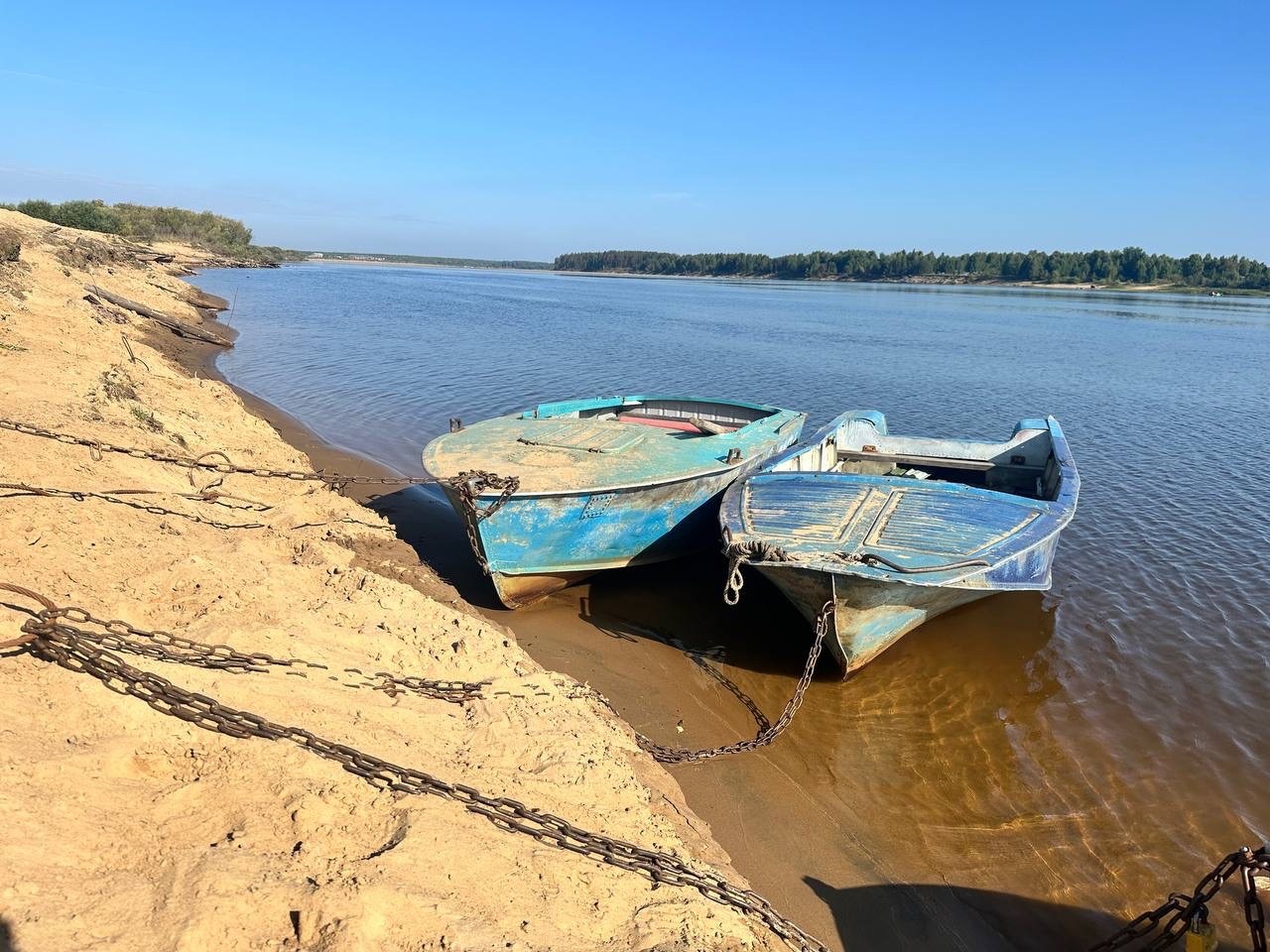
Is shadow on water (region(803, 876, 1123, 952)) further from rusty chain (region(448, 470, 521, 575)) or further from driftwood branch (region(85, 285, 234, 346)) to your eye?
driftwood branch (region(85, 285, 234, 346))

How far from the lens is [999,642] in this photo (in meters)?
8.45

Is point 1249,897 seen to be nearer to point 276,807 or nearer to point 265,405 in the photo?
point 276,807

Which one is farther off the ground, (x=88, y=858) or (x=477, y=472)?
(x=477, y=472)

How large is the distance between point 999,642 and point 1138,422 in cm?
1413

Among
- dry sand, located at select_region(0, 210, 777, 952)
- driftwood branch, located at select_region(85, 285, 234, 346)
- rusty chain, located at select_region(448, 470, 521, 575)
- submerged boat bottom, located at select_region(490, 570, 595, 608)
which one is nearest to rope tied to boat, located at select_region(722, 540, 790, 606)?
dry sand, located at select_region(0, 210, 777, 952)

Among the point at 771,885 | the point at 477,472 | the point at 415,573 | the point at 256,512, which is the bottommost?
the point at 771,885

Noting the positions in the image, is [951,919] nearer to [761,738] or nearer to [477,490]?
[761,738]

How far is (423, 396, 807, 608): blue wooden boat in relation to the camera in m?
7.53

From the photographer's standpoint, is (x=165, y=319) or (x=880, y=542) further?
(x=165, y=319)

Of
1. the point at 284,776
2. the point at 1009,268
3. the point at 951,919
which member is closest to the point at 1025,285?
the point at 1009,268

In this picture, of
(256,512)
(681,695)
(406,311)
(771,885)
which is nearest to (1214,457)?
(681,695)

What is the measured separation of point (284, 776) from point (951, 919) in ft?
14.0

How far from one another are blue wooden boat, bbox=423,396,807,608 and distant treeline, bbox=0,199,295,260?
56.7m

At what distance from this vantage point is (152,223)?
7419 cm
